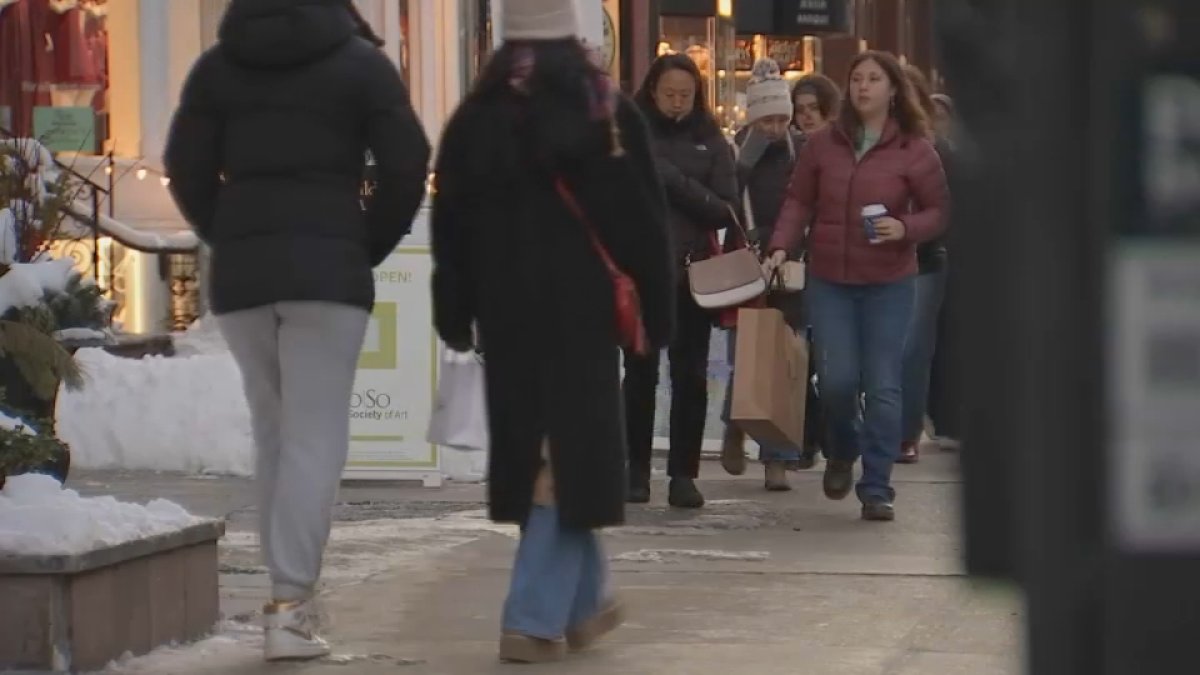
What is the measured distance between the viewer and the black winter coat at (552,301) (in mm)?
5770

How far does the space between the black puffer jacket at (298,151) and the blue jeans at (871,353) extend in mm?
3554

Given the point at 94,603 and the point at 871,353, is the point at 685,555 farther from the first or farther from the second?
the point at 94,603

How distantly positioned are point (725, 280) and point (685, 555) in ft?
5.67

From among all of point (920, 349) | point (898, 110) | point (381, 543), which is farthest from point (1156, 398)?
point (920, 349)

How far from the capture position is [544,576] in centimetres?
581

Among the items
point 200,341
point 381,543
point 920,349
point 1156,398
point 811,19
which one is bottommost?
point 200,341

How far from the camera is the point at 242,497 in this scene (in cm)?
966

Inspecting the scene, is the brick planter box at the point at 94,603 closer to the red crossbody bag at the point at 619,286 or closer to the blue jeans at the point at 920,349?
the red crossbody bag at the point at 619,286

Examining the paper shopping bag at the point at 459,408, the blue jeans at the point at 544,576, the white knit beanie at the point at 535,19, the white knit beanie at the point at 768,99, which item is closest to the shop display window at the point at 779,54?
the white knit beanie at the point at 768,99

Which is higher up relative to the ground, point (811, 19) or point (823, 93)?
point (811, 19)

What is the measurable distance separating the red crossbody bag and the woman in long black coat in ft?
0.04

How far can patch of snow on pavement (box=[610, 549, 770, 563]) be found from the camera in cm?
793

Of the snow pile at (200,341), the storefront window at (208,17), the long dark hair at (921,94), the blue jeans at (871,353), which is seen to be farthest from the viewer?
the storefront window at (208,17)

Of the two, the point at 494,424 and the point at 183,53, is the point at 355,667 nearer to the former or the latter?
the point at 494,424
